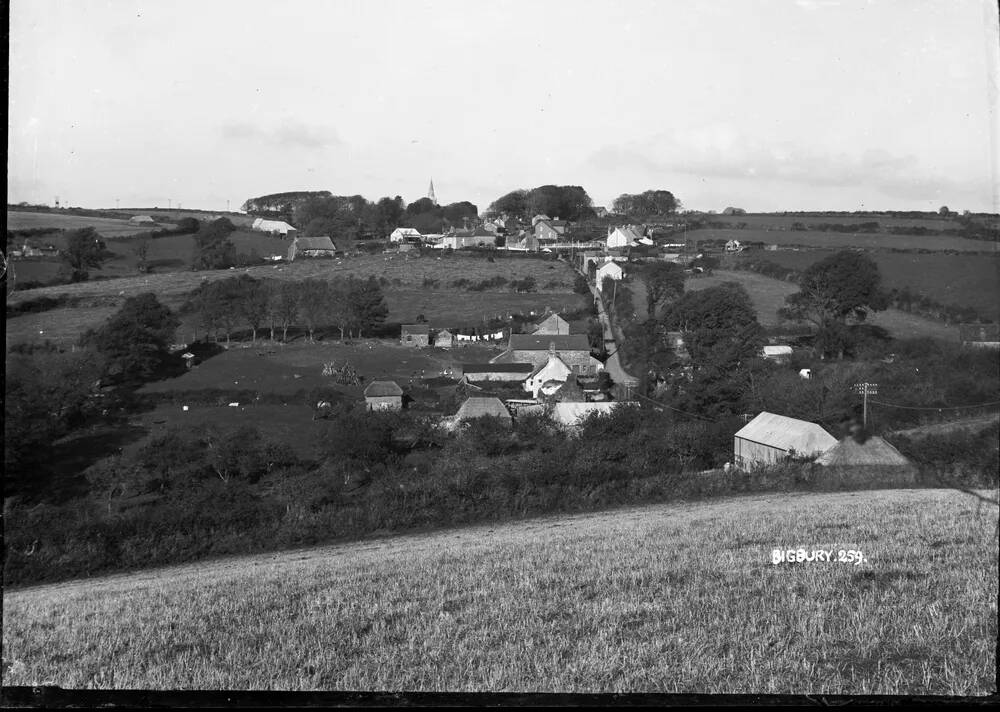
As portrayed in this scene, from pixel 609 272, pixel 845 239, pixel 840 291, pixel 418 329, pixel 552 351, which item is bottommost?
pixel 552 351

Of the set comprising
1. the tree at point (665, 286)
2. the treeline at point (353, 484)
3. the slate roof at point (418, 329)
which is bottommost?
the treeline at point (353, 484)

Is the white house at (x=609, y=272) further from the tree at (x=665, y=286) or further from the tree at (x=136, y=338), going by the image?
the tree at (x=136, y=338)

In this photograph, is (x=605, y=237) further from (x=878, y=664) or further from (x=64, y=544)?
(x=64, y=544)

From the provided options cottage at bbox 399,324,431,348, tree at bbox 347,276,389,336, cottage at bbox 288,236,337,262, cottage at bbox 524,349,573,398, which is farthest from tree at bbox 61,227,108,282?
cottage at bbox 524,349,573,398

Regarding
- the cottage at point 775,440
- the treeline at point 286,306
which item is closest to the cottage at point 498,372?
the treeline at point 286,306

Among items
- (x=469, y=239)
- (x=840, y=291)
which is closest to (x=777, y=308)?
(x=840, y=291)

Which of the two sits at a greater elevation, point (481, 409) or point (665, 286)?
point (665, 286)

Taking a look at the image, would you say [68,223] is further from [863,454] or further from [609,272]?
[863,454]
